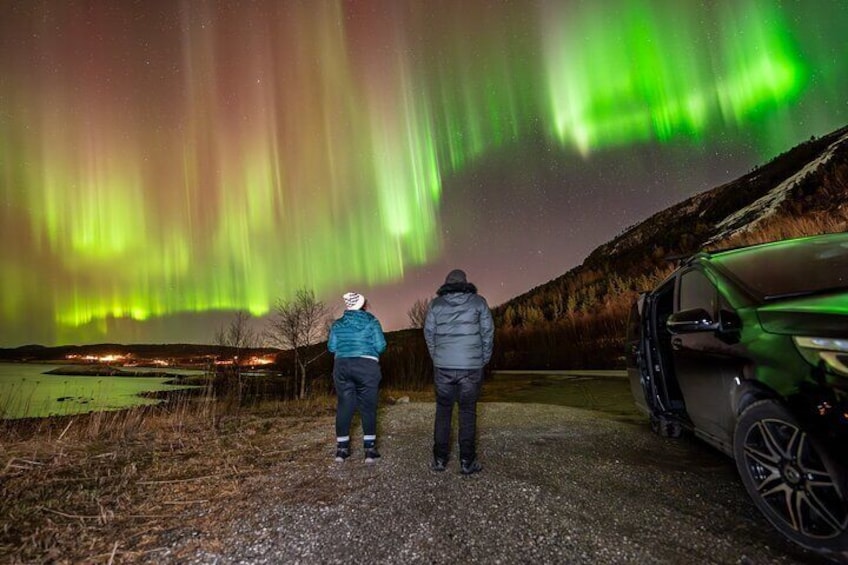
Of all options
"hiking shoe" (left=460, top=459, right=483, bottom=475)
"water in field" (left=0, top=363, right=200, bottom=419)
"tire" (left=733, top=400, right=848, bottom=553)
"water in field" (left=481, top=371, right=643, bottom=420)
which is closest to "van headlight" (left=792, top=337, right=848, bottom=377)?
"tire" (left=733, top=400, right=848, bottom=553)

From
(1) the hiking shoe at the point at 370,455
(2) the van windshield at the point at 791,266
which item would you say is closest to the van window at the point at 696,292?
(2) the van windshield at the point at 791,266

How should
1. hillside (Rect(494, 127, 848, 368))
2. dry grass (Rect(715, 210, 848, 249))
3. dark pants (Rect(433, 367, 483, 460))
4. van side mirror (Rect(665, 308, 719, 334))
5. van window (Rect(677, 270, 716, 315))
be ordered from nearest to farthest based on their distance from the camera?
van side mirror (Rect(665, 308, 719, 334)) < van window (Rect(677, 270, 716, 315)) < dark pants (Rect(433, 367, 483, 460)) < dry grass (Rect(715, 210, 848, 249)) < hillside (Rect(494, 127, 848, 368))

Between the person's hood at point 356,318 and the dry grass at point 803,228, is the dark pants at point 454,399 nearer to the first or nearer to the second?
the person's hood at point 356,318

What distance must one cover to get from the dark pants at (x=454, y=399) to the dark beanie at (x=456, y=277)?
93 cm

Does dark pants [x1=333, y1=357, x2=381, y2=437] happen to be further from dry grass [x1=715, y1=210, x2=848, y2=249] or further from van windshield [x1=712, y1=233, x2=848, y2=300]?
dry grass [x1=715, y1=210, x2=848, y2=249]

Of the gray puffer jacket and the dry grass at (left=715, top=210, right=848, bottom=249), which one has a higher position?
the dry grass at (left=715, top=210, right=848, bottom=249)

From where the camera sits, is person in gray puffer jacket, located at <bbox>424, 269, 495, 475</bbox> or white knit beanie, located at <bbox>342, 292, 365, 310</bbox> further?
white knit beanie, located at <bbox>342, 292, 365, 310</bbox>

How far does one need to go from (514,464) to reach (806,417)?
8.92 ft

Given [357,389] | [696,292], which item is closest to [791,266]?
[696,292]

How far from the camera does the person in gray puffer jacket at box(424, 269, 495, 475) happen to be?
4.42m

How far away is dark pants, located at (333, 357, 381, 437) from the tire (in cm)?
351

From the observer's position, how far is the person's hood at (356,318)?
5164 millimetres

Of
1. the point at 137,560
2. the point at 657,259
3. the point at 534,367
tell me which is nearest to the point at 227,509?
the point at 137,560

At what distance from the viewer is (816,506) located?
2.36 metres
